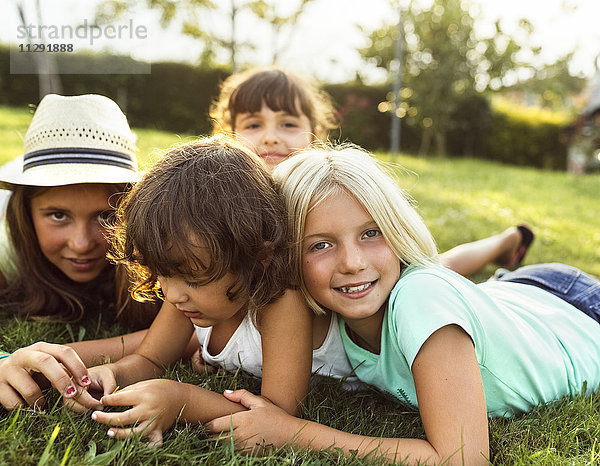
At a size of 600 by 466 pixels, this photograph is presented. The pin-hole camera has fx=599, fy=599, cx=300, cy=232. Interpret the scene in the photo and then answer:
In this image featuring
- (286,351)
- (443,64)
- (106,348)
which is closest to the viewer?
(286,351)

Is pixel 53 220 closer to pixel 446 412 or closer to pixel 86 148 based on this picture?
pixel 86 148

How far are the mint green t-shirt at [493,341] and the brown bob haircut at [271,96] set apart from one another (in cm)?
206

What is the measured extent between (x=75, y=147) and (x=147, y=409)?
1407mm

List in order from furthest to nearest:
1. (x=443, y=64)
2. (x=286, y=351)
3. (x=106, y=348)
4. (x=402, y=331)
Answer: (x=443, y=64) → (x=106, y=348) → (x=286, y=351) → (x=402, y=331)

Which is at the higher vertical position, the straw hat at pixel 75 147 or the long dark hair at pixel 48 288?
the straw hat at pixel 75 147

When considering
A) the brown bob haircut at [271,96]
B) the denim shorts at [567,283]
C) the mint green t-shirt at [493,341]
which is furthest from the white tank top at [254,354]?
the brown bob haircut at [271,96]

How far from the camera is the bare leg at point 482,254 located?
12.8 ft

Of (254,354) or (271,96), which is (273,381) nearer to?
(254,354)

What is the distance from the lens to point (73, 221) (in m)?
2.73

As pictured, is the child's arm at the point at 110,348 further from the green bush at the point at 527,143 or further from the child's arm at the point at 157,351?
the green bush at the point at 527,143

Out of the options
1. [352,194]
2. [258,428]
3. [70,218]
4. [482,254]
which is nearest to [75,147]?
[70,218]

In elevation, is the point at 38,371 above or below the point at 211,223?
below

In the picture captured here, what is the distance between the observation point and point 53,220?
274cm

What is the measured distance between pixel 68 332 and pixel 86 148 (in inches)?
34.3
